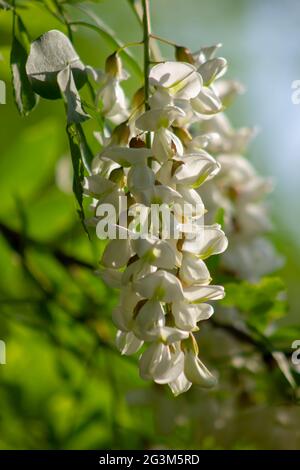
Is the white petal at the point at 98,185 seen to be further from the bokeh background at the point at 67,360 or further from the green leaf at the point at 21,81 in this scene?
the bokeh background at the point at 67,360

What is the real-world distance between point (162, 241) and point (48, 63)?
0.14 meters

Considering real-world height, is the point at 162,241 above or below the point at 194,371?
above

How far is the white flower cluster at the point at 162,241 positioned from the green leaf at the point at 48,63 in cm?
5

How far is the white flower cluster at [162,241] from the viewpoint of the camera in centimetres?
53

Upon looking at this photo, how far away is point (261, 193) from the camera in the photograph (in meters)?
0.99

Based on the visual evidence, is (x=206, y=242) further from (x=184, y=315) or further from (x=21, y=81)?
(x=21, y=81)

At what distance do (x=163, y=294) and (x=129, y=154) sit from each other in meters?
0.09

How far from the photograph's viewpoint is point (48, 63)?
565 millimetres

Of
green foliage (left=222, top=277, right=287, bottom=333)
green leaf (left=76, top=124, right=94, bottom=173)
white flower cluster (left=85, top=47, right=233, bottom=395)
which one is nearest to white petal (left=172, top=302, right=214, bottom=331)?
white flower cluster (left=85, top=47, right=233, bottom=395)

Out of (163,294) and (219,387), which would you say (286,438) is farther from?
(163,294)

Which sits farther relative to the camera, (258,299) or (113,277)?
(258,299)

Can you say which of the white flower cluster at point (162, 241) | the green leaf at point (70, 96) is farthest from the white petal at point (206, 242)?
the green leaf at point (70, 96)

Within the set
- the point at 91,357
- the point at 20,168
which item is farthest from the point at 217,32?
the point at 91,357

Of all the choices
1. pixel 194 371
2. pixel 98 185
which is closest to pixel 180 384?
pixel 194 371
